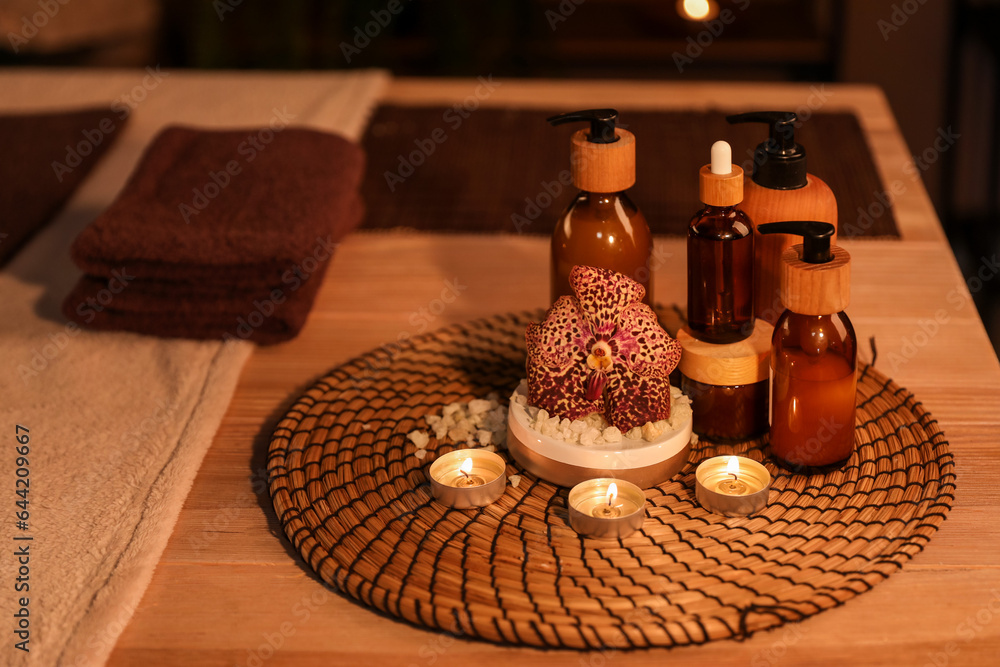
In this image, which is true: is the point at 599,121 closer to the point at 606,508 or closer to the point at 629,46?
the point at 606,508

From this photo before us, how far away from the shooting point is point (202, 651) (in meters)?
0.59

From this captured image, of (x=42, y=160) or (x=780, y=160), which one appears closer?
(x=780, y=160)

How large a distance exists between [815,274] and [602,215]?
0.19 meters

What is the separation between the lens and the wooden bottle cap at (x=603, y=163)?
0.72 metres

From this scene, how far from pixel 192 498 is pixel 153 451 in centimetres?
7

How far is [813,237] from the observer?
0.63 m

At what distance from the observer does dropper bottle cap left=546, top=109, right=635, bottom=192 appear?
71cm

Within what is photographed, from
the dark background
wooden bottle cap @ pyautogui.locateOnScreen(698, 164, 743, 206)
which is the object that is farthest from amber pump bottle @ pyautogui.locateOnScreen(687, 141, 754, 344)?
the dark background

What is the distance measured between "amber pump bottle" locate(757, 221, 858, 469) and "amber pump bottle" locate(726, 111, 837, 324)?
51mm

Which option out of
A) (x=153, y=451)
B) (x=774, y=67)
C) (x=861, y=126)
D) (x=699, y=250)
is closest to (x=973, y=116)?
(x=774, y=67)

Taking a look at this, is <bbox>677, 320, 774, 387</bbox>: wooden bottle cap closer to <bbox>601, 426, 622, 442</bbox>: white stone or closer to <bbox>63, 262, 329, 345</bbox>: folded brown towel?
<bbox>601, 426, 622, 442</bbox>: white stone

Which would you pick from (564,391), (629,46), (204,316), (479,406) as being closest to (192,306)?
(204,316)

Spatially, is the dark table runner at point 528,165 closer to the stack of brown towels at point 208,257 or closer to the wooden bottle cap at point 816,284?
the stack of brown towels at point 208,257

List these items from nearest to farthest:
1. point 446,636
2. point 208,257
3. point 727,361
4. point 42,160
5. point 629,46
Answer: point 446,636
point 727,361
point 208,257
point 42,160
point 629,46
